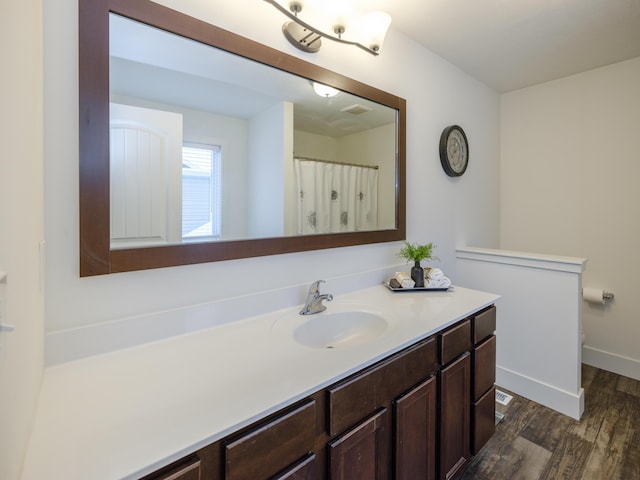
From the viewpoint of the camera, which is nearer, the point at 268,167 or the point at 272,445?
the point at 272,445

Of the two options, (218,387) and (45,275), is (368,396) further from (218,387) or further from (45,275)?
(45,275)

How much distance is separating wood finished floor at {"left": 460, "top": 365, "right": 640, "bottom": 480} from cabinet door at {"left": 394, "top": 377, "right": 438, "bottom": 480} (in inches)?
22.3

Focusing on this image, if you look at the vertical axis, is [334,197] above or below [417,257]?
above

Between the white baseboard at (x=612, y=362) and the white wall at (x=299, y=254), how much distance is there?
1132 millimetres

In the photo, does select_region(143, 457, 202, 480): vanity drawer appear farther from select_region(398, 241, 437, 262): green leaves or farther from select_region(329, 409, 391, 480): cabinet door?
select_region(398, 241, 437, 262): green leaves

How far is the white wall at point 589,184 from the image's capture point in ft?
7.43

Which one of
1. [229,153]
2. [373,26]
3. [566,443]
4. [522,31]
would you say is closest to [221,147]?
[229,153]

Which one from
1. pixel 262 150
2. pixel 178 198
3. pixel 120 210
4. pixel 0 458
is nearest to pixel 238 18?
pixel 262 150

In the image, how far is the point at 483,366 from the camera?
1.44 m

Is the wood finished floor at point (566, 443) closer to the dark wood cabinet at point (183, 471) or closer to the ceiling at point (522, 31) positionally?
the dark wood cabinet at point (183, 471)

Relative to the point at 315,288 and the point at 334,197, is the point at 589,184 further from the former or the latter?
the point at 315,288

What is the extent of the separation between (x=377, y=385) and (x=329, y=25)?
1.52 meters

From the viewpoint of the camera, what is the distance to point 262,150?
50.3 inches

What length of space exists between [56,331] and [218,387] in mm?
505
